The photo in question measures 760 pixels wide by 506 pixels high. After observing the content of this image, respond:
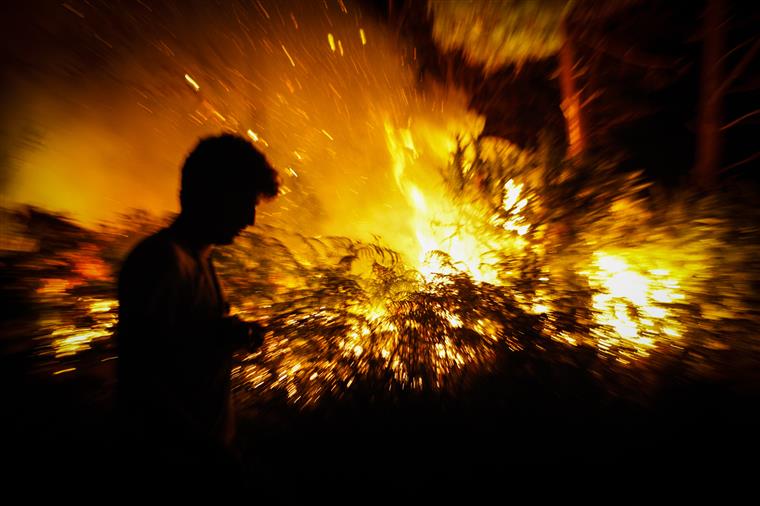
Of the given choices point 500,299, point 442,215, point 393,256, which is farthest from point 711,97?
point 393,256

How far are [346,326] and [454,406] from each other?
141 cm

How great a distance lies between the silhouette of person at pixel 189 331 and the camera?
3.18 ft

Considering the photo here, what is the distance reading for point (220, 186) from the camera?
1192 mm

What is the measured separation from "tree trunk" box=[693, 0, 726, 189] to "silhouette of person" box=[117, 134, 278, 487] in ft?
18.0

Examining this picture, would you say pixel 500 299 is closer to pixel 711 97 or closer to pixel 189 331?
pixel 189 331

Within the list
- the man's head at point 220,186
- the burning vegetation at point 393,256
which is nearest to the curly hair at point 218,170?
the man's head at point 220,186

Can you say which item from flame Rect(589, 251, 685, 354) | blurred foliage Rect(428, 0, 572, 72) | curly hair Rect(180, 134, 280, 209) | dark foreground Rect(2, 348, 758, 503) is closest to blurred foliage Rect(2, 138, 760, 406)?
→ flame Rect(589, 251, 685, 354)

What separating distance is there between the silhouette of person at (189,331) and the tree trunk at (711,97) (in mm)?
5501

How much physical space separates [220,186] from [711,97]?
6.19 metres

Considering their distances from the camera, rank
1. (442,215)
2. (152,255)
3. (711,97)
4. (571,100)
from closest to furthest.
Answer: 1. (152,255)
2. (711,97)
3. (571,100)
4. (442,215)

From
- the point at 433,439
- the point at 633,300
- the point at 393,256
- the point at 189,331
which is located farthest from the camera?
the point at 393,256

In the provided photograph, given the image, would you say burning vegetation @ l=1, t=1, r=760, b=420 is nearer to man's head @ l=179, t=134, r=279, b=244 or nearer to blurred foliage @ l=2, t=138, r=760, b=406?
blurred foliage @ l=2, t=138, r=760, b=406

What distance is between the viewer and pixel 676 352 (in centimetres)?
286

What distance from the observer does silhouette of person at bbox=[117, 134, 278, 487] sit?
38.2 inches
